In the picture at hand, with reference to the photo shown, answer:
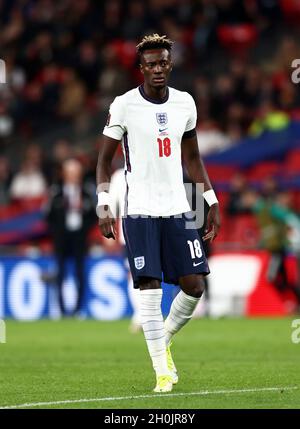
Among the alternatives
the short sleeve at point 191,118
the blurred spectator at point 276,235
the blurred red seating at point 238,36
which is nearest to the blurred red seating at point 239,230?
the blurred spectator at point 276,235

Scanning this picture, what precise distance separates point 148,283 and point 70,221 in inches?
415

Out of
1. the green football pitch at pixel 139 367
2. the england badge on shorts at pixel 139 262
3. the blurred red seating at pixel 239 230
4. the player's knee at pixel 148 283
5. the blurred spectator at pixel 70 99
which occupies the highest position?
the blurred spectator at pixel 70 99

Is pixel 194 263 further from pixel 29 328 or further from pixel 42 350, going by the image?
pixel 29 328

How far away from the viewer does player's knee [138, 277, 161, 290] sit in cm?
847

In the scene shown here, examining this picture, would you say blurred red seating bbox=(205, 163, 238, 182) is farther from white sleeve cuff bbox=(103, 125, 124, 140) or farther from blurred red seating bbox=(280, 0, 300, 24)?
white sleeve cuff bbox=(103, 125, 124, 140)

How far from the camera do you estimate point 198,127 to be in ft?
74.1

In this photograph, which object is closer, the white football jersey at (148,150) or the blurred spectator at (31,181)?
the white football jersey at (148,150)

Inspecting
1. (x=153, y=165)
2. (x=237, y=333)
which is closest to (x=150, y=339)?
(x=153, y=165)

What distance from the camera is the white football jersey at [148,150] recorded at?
8.55 meters

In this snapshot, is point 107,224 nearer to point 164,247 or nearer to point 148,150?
point 164,247

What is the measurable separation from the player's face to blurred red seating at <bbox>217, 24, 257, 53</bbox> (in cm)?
1628

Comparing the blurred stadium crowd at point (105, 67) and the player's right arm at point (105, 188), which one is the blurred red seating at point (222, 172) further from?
the player's right arm at point (105, 188)

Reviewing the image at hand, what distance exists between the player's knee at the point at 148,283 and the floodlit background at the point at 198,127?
9557 mm

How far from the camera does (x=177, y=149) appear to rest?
8664mm
